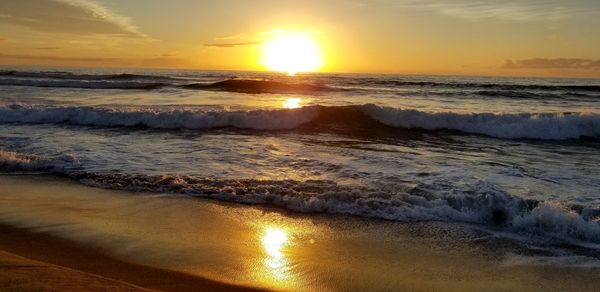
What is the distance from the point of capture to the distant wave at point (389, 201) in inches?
203

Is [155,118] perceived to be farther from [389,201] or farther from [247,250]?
[247,250]

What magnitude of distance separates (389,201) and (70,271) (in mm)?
3655

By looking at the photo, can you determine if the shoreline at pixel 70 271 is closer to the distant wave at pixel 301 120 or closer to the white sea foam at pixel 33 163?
the white sea foam at pixel 33 163

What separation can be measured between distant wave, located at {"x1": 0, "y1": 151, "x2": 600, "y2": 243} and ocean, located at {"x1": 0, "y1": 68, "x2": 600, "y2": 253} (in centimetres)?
2

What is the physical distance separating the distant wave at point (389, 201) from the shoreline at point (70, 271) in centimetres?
207

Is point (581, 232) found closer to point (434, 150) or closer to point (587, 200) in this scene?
point (587, 200)

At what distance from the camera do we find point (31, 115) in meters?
14.5

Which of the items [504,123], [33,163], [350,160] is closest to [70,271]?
[33,163]

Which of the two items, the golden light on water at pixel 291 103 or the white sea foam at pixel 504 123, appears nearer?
the white sea foam at pixel 504 123

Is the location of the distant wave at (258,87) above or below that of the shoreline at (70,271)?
above

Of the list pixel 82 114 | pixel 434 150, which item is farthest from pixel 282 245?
pixel 82 114

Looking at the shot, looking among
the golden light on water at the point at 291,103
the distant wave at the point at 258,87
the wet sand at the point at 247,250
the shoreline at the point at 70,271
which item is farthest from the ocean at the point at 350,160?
the distant wave at the point at 258,87

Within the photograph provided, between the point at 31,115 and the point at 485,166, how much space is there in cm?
1295

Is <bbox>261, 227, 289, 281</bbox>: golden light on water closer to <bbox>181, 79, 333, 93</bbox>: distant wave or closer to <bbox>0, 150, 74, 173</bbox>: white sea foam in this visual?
<bbox>0, 150, 74, 173</bbox>: white sea foam
